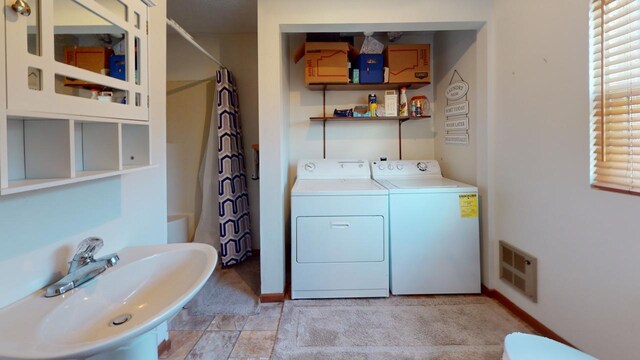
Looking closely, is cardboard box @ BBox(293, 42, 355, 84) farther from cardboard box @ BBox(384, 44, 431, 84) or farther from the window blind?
the window blind

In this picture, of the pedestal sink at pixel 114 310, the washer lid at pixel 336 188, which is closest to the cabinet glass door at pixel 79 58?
the pedestal sink at pixel 114 310

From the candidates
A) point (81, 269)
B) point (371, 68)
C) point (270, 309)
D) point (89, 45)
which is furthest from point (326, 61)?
point (81, 269)

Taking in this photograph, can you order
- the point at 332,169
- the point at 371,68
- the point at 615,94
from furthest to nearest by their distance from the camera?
1. the point at 332,169
2. the point at 371,68
3. the point at 615,94

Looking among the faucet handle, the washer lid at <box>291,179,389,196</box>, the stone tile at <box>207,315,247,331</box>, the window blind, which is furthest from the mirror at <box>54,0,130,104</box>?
the window blind

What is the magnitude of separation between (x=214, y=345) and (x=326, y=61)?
2319mm

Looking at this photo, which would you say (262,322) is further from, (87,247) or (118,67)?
(118,67)

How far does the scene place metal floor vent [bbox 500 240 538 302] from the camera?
1750 millimetres

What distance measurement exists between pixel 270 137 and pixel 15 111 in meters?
1.49

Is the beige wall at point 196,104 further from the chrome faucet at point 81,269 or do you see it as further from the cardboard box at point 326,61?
the chrome faucet at point 81,269

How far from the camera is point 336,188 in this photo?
2172 millimetres

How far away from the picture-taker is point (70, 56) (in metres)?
0.91

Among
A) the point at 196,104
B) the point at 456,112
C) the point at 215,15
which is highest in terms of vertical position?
the point at 215,15

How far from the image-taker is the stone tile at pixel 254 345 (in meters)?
1.62

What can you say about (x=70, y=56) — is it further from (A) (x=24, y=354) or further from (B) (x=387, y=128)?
(B) (x=387, y=128)
